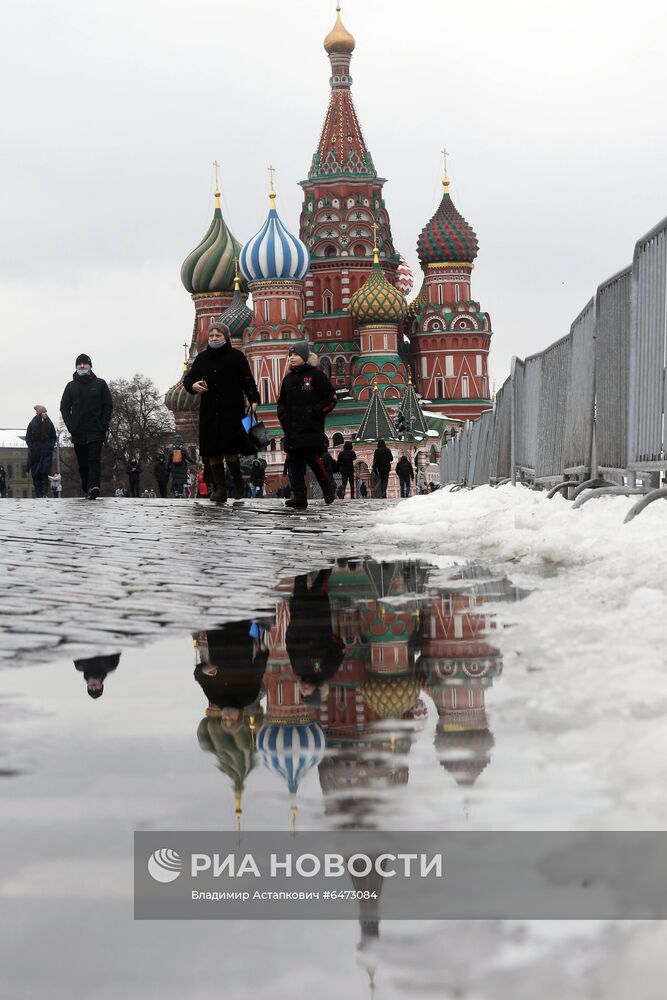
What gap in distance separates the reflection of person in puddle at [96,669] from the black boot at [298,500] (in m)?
10.2

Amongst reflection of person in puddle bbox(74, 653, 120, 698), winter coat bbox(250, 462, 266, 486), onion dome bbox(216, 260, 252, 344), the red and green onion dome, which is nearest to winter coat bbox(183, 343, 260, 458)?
reflection of person in puddle bbox(74, 653, 120, 698)

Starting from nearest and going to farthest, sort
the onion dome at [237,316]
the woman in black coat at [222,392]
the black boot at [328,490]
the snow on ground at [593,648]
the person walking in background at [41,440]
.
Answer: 1. the snow on ground at [593,648]
2. the woman in black coat at [222,392]
3. the black boot at [328,490]
4. the person walking in background at [41,440]
5. the onion dome at [237,316]

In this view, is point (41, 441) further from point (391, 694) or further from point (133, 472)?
point (133, 472)

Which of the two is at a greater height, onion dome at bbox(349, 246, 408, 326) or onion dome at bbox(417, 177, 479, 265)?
onion dome at bbox(417, 177, 479, 265)

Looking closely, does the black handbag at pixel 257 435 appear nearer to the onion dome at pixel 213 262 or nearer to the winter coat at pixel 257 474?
the winter coat at pixel 257 474

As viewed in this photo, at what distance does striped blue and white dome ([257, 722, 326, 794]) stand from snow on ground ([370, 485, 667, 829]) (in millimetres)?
387

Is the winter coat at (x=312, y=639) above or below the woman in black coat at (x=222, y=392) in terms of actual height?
below

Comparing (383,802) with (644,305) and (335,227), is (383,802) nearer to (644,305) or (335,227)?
(644,305)

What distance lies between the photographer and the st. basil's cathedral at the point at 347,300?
90500 mm

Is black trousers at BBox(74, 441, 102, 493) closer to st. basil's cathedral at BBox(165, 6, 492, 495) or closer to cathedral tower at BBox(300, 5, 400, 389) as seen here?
st. basil's cathedral at BBox(165, 6, 492, 495)

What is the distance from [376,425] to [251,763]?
3067 inches

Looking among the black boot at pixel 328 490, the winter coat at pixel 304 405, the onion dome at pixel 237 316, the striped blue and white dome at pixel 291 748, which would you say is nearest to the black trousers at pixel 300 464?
the winter coat at pixel 304 405

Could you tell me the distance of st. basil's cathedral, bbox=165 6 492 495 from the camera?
90.5 m

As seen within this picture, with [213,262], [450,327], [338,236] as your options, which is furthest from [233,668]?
[213,262]
